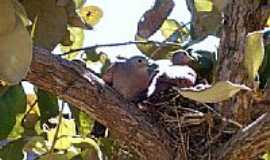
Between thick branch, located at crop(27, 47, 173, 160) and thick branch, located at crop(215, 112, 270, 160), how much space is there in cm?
10

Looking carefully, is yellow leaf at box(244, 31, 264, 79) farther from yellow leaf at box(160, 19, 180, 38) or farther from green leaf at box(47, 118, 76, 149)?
yellow leaf at box(160, 19, 180, 38)

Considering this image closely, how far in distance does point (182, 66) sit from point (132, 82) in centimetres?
12

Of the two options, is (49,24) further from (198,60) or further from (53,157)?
(198,60)

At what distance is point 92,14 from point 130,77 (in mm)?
258

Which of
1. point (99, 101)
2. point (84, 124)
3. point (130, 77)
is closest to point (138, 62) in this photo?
point (130, 77)

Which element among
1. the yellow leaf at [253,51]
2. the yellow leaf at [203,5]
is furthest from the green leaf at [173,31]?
the yellow leaf at [253,51]

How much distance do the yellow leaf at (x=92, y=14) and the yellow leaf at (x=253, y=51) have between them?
0.65 meters

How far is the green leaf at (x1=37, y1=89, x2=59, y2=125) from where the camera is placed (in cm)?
120

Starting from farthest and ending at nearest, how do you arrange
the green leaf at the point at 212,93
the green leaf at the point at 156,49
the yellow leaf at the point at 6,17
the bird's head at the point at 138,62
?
the green leaf at the point at 156,49
the bird's head at the point at 138,62
the green leaf at the point at 212,93
the yellow leaf at the point at 6,17

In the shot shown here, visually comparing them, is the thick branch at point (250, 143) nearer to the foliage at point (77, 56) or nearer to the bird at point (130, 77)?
the foliage at point (77, 56)

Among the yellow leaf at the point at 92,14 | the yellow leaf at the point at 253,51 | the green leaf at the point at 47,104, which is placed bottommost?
the green leaf at the point at 47,104

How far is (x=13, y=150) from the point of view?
1.14 m

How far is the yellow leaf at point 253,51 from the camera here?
0.74m

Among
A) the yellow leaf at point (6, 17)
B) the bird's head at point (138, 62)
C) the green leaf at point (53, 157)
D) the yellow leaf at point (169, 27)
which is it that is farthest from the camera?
the yellow leaf at point (169, 27)
